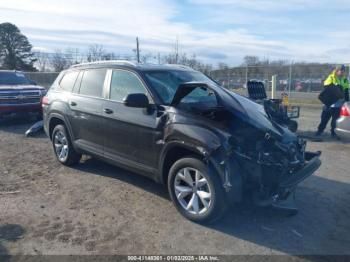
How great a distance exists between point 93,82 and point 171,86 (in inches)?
60.4

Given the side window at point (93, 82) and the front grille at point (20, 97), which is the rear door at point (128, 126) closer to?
the side window at point (93, 82)

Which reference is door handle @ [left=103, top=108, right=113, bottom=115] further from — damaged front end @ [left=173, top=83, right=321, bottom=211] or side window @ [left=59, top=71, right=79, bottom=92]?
damaged front end @ [left=173, top=83, right=321, bottom=211]

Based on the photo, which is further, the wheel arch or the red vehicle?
the red vehicle

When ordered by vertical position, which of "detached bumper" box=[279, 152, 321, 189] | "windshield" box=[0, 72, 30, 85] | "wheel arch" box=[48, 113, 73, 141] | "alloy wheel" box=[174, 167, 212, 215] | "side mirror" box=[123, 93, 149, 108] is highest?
"windshield" box=[0, 72, 30, 85]

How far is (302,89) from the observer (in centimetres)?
2652

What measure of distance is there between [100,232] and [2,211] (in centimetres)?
153

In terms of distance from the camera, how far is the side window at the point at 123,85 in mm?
5039

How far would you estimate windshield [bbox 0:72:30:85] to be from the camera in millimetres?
12227

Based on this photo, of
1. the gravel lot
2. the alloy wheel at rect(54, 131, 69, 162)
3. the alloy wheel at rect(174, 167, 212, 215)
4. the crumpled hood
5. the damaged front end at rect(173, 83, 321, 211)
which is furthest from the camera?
the alloy wheel at rect(54, 131, 69, 162)

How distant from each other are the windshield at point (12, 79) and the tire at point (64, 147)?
6.72 meters

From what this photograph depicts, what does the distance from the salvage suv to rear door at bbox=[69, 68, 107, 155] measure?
2 centimetres

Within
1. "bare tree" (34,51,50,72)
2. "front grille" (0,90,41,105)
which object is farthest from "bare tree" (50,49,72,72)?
"front grille" (0,90,41,105)

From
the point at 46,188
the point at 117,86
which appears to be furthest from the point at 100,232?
the point at 117,86

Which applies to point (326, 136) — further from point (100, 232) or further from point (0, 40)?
point (0, 40)
